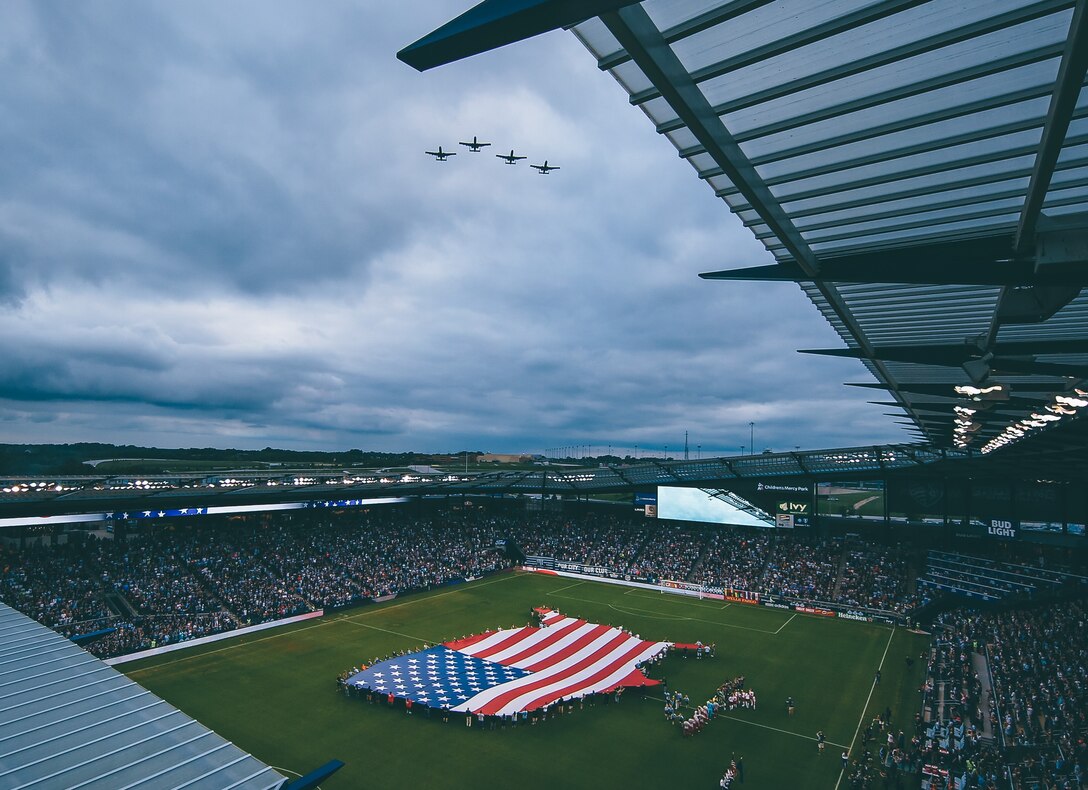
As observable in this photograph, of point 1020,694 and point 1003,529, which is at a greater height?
point 1003,529

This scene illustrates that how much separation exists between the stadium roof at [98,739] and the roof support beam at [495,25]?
1082 cm

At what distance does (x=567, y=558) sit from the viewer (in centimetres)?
6419

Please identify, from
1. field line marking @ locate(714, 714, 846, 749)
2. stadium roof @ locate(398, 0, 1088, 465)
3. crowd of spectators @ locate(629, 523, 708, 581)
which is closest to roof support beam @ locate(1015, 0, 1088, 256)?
stadium roof @ locate(398, 0, 1088, 465)

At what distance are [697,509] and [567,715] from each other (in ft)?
129

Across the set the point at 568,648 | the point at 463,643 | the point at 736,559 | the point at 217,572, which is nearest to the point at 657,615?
the point at 568,648

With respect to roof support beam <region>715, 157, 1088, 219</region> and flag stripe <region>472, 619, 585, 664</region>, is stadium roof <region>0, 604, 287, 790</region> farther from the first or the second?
flag stripe <region>472, 619, 585, 664</region>

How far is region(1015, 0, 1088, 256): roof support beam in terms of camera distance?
3762 millimetres

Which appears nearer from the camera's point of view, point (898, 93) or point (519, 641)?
point (898, 93)

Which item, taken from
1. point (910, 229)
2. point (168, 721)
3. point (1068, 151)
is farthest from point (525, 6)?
point (168, 721)

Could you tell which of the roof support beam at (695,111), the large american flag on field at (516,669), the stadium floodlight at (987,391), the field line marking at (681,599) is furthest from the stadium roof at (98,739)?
the field line marking at (681,599)

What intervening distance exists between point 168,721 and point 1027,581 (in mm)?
55835

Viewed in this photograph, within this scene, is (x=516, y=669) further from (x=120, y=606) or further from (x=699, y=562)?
(x=699, y=562)

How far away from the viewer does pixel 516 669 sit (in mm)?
32188

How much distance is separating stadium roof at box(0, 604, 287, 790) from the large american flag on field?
17.9 m
